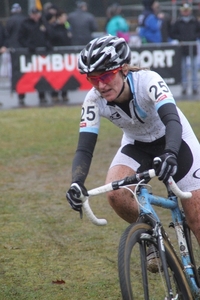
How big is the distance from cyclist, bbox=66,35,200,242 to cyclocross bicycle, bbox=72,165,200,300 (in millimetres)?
151

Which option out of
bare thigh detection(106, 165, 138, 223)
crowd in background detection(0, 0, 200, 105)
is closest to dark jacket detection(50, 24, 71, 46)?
crowd in background detection(0, 0, 200, 105)

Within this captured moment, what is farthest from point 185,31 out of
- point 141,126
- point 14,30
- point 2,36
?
point 141,126

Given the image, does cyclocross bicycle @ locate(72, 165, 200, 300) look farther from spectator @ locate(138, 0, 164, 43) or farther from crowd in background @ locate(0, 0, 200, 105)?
spectator @ locate(138, 0, 164, 43)

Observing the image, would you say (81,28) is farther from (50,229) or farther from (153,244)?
(153,244)

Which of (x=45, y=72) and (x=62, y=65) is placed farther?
(x=62, y=65)

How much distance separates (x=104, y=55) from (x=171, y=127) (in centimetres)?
63

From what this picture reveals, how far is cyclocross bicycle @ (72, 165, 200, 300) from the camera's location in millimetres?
3959

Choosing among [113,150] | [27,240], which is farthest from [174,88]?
[27,240]

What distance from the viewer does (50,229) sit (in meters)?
7.27

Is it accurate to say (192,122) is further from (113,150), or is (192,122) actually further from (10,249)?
(10,249)

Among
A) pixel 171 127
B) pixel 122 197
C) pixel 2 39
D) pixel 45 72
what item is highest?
pixel 171 127

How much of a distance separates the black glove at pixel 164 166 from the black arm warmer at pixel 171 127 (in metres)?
0.13

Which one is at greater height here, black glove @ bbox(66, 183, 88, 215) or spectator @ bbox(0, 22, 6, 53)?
black glove @ bbox(66, 183, 88, 215)

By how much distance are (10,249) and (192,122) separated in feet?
26.0
